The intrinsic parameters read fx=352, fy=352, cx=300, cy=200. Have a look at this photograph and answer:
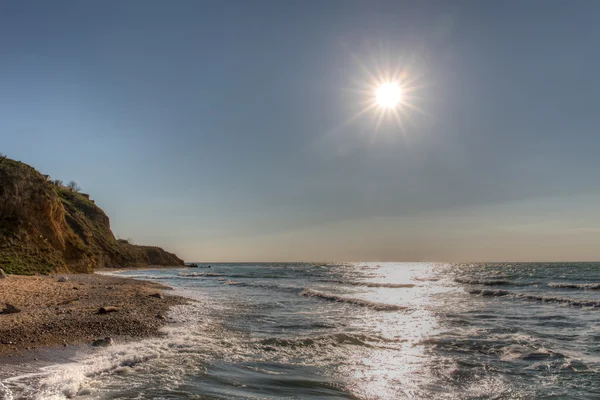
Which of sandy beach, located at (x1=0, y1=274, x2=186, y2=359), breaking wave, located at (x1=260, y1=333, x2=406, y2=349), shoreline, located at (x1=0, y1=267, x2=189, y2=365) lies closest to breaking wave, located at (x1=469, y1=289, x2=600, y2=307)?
breaking wave, located at (x1=260, y1=333, x2=406, y2=349)

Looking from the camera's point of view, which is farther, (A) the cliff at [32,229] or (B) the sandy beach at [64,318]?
(A) the cliff at [32,229]

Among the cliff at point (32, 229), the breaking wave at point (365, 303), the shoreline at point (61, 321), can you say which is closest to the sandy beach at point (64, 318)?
the shoreline at point (61, 321)

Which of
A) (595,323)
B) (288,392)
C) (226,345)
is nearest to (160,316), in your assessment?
(226,345)

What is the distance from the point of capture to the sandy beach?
10.0 m

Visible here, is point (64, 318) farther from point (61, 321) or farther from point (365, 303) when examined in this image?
point (365, 303)

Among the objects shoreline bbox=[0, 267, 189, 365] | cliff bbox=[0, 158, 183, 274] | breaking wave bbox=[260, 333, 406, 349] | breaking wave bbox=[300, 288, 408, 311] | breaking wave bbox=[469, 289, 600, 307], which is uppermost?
cliff bbox=[0, 158, 183, 274]

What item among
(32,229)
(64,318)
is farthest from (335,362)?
(32,229)

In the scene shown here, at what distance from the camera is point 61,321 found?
12.2 m

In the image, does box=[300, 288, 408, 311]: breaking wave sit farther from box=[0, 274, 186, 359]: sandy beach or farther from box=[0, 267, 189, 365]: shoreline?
box=[0, 274, 186, 359]: sandy beach

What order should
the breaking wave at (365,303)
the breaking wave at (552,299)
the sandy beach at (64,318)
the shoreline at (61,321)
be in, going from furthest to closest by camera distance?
the breaking wave at (552,299) < the breaking wave at (365,303) < the sandy beach at (64,318) < the shoreline at (61,321)

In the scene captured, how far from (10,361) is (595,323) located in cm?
2451

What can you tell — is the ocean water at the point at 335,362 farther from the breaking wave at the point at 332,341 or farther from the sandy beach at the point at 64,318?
the sandy beach at the point at 64,318

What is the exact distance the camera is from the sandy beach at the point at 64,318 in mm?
10016

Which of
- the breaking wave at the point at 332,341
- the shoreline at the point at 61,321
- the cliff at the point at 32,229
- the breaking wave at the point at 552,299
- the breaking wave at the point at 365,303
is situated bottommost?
the breaking wave at the point at 552,299
